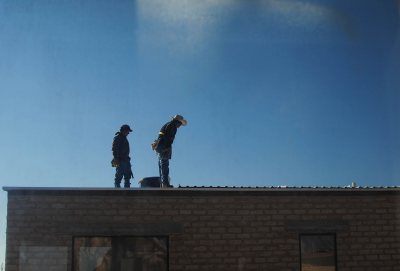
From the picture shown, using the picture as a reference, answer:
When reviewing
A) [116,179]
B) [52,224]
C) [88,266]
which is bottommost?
[88,266]

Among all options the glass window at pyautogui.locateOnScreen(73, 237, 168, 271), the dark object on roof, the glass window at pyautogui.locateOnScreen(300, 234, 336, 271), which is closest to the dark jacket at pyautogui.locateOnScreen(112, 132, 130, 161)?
the dark object on roof

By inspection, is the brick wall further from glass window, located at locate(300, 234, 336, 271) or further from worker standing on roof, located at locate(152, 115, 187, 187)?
worker standing on roof, located at locate(152, 115, 187, 187)

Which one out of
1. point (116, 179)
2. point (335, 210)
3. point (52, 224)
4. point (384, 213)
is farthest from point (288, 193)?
point (52, 224)

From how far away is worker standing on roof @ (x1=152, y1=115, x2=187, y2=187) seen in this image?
15.0 metres

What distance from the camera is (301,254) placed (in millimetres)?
14359

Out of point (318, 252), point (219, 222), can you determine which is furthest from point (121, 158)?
point (318, 252)

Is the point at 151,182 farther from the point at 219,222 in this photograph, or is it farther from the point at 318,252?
the point at 318,252

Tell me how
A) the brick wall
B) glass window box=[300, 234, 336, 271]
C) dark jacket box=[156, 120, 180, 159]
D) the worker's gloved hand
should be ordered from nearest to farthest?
the brick wall < glass window box=[300, 234, 336, 271] < the worker's gloved hand < dark jacket box=[156, 120, 180, 159]

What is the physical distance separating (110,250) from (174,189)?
1.85 meters

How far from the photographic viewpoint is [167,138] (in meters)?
15.1

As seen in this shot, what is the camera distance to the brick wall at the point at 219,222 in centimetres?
1362

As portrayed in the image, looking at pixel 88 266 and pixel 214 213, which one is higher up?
pixel 214 213

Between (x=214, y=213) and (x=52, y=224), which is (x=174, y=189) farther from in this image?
(x=52, y=224)

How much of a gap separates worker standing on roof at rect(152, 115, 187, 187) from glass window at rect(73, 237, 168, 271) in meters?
1.60
